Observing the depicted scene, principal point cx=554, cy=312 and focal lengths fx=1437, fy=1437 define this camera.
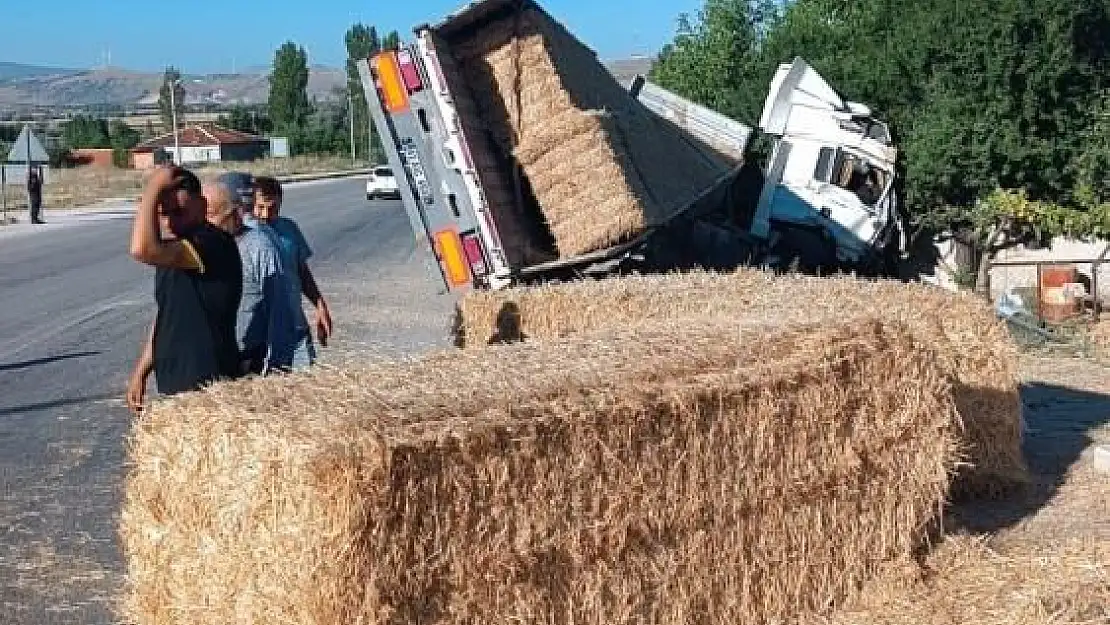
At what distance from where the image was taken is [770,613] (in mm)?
5426

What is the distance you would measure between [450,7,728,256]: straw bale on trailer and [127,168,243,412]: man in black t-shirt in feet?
19.1

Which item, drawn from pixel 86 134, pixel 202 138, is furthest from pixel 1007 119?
pixel 86 134

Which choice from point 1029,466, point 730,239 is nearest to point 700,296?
point 1029,466

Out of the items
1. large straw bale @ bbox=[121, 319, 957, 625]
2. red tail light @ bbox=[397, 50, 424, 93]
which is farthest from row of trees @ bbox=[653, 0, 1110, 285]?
large straw bale @ bbox=[121, 319, 957, 625]

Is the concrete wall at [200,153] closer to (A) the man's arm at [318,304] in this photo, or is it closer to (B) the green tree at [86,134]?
(B) the green tree at [86,134]

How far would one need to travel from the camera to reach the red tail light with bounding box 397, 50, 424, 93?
11.3 meters

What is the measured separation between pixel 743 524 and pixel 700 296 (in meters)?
2.93

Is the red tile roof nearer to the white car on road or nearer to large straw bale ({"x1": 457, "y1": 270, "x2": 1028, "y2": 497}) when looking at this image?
the white car on road

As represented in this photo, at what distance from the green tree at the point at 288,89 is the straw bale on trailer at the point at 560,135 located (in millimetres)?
81357

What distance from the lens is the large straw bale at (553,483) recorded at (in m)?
4.02

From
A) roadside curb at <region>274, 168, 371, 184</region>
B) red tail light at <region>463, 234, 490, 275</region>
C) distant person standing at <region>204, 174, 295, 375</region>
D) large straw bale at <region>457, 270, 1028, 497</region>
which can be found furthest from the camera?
roadside curb at <region>274, 168, 371, 184</region>

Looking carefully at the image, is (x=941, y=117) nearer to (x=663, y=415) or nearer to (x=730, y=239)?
(x=730, y=239)

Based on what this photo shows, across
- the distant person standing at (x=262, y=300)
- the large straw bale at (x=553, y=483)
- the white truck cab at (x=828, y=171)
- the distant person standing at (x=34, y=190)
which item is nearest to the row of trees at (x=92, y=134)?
the distant person standing at (x=34, y=190)

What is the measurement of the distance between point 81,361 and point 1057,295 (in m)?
9.60
